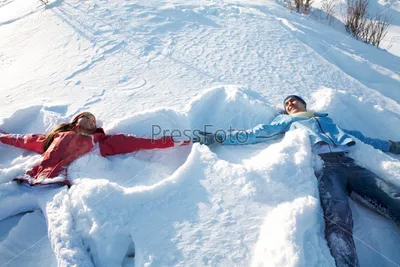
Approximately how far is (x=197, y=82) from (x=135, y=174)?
146 cm

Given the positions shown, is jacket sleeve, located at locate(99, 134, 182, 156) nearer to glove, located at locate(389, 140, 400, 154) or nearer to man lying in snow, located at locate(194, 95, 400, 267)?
man lying in snow, located at locate(194, 95, 400, 267)

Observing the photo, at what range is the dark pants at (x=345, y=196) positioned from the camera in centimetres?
179

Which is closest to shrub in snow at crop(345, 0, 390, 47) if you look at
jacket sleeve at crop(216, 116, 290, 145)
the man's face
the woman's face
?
the man's face

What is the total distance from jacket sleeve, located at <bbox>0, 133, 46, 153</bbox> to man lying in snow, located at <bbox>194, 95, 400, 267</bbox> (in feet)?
4.61

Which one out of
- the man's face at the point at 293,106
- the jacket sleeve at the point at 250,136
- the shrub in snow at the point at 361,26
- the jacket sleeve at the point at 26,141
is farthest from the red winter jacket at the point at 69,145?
the shrub in snow at the point at 361,26

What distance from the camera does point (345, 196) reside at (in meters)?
2.14

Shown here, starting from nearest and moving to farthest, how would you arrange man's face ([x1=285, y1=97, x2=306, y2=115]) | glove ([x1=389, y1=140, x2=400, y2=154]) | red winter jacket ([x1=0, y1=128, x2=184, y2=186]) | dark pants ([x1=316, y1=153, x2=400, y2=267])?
dark pants ([x1=316, y1=153, x2=400, y2=267])
red winter jacket ([x1=0, y1=128, x2=184, y2=186])
glove ([x1=389, y1=140, x2=400, y2=154])
man's face ([x1=285, y1=97, x2=306, y2=115])

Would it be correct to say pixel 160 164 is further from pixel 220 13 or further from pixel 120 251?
pixel 220 13

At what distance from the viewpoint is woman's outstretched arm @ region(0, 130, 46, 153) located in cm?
263

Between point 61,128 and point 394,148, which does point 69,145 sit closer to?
point 61,128

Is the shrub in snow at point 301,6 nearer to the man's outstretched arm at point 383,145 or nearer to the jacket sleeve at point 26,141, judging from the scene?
the man's outstretched arm at point 383,145

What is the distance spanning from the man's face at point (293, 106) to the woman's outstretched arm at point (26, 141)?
2311 millimetres

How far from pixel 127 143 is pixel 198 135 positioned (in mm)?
641

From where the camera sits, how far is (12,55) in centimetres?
430
